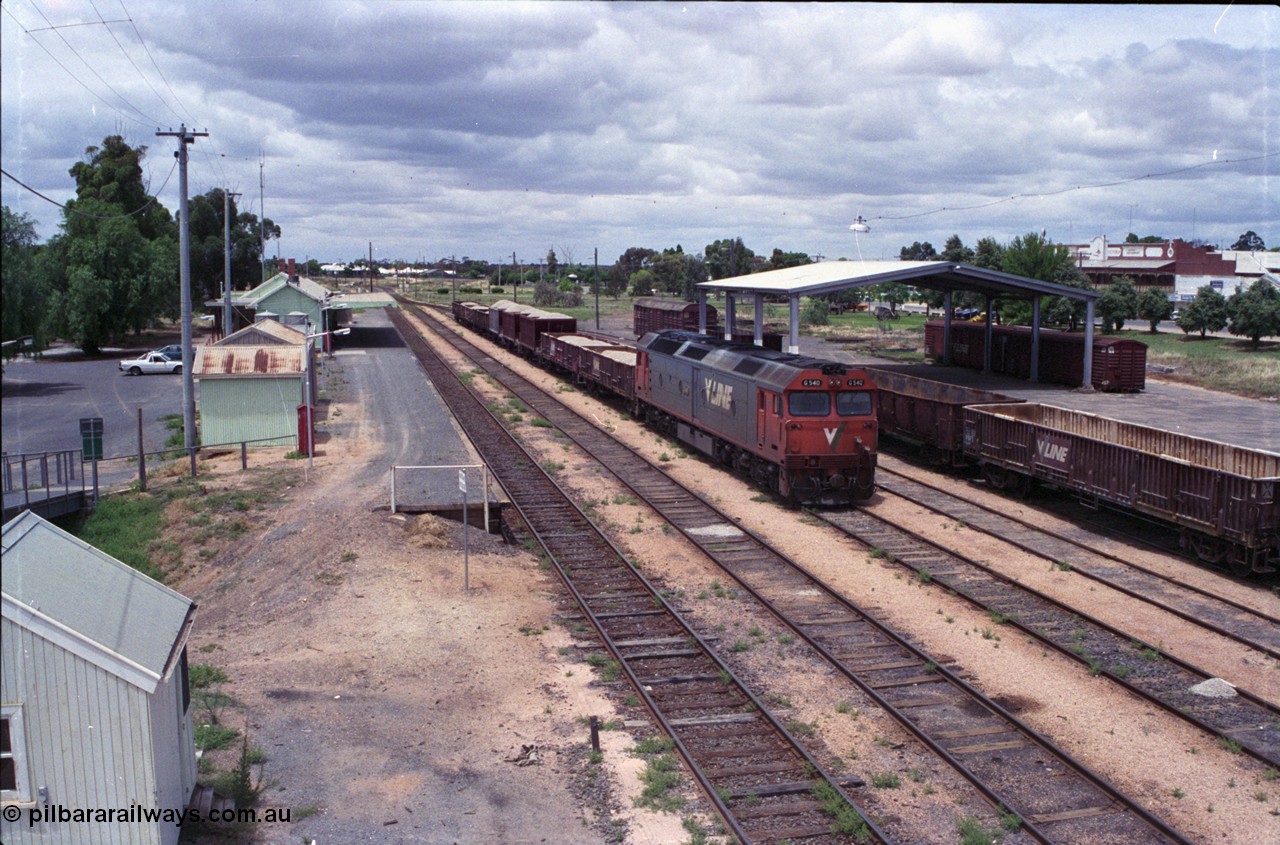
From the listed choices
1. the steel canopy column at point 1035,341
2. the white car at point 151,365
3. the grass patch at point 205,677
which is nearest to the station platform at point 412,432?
the grass patch at point 205,677

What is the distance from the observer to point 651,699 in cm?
1284

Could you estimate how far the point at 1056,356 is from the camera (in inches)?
1833

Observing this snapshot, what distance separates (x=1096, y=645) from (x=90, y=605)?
12.5 m

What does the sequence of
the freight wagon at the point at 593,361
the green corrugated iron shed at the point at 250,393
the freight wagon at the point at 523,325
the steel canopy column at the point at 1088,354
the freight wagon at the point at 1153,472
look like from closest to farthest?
the freight wagon at the point at 1153,472 < the green corrugated iron shed at the point at 250,393 < the freight wagon at the point at 593,361 < the steel canopy column at the point at 1088,354 < the freight wagon at the point at 523,325

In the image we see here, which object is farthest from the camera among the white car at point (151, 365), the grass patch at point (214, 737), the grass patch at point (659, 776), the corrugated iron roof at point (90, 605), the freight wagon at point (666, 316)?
the freight wagon at point (666, 316)

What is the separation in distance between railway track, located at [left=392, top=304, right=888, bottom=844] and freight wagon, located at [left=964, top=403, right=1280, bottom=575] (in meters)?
9.49

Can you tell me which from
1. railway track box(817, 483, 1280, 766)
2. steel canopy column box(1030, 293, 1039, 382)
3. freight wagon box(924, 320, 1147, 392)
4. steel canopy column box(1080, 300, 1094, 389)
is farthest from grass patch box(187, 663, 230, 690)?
freight wagon box(924, 320, 1147, 392)

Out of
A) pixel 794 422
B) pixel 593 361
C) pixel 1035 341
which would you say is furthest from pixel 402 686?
pixel 1035 341

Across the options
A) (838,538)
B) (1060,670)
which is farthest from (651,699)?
(838,538)

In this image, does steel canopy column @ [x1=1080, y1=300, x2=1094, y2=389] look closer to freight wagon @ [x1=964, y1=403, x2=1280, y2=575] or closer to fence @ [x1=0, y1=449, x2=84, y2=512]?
freight wagon @ [x1=964, y1=403, x2=1280, y2=575]

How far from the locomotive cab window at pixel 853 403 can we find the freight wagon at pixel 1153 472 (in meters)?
3.63

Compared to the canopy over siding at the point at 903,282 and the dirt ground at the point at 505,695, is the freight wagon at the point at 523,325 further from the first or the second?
the dirt ground at the point at 505,695

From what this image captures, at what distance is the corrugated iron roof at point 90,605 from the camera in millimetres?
8375

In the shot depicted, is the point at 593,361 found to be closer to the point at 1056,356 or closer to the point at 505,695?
the point at 1056,356
